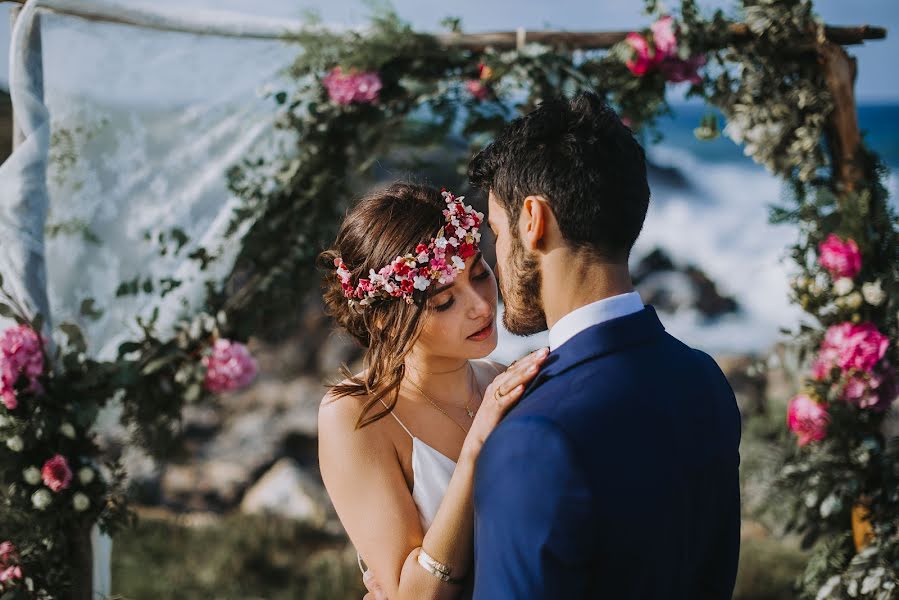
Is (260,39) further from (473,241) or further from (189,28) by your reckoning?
(473,241)

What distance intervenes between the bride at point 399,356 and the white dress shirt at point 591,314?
494mm

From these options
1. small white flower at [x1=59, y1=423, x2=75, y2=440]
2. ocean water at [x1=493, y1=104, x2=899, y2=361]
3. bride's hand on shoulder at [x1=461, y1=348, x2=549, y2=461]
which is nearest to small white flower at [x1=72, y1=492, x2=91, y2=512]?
small white flower at [x1=59, y1=423, x2=75, y2=440]

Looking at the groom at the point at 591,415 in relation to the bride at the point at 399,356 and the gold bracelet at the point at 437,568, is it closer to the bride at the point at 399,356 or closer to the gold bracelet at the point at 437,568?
the gold bracelet at the point at 437,568

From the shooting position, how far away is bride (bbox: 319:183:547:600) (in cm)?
204

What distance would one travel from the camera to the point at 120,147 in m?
3.72

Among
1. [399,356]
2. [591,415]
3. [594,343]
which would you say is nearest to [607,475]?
[591,415]

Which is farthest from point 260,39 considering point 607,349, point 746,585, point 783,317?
point 783,317

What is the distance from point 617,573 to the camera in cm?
145

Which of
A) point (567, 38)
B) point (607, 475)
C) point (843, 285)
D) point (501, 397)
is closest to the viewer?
point (607, 475)

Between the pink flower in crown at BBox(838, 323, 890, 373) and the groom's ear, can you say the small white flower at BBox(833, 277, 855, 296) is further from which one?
the groom's ear

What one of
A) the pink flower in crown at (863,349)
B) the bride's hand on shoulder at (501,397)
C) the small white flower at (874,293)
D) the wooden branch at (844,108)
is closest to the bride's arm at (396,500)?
the bride's hand on shoulder at (501,397)

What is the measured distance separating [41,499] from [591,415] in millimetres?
2627

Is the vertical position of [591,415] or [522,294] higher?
[522,294]

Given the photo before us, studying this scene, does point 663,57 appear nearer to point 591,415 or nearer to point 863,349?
point 863,349
